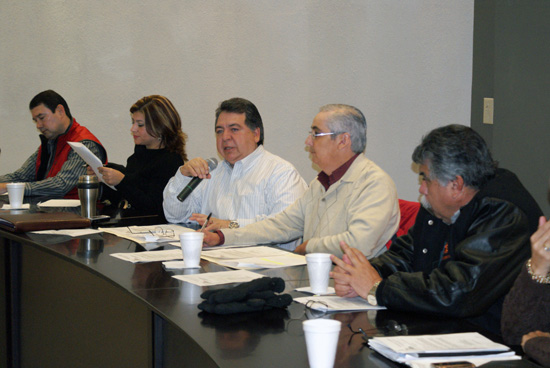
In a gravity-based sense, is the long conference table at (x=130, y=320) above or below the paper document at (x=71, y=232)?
below

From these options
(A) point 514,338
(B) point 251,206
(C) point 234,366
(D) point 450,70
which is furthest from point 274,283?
(D) point 450,70

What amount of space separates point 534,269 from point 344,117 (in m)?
1.47

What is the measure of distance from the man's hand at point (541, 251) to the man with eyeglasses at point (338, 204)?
3.71ft

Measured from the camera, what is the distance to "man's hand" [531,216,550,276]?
1.50 metres

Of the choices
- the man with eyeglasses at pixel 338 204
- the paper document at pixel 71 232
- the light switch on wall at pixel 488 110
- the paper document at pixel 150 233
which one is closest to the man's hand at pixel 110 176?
the paper document at pixel 150 233

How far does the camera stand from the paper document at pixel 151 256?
226 centimetres

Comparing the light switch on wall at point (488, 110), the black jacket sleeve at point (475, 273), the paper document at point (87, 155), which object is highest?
the light switch on wall at point (488, 110)

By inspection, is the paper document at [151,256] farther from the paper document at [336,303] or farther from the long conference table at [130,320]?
the paper document at [336,303]

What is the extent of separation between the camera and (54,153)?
484 centimetres

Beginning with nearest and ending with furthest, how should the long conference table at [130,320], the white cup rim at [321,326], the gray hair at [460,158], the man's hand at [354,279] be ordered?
the white cup rim at [321,326] < the long conference table at [130,320] < the man's hand at [354,279] < the gray hair at [460,158]

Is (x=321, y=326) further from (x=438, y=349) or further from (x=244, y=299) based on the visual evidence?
(x=244, y=299)

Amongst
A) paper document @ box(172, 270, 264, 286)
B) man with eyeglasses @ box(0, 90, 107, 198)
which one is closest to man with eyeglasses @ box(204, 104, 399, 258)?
paper document @ box(172, 270, 264, 286)

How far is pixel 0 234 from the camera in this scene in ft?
9.70

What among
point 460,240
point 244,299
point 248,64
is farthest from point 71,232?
point 248,64
